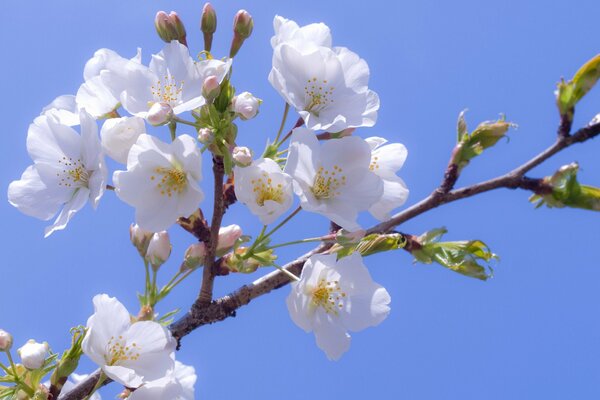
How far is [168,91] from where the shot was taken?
2.28m

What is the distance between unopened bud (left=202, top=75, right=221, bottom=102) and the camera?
2027 mm

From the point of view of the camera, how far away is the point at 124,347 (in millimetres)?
2225

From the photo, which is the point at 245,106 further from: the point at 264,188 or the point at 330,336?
the point at 330,336

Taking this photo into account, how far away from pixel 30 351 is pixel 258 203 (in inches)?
37.5

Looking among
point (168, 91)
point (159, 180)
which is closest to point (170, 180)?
point (159, 180)

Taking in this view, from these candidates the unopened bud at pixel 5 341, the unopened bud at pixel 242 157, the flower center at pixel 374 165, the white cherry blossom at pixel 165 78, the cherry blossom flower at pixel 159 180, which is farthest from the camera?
the flower center at pixel 374 165

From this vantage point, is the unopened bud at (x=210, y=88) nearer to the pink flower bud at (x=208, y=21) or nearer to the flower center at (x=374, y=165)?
the pink flower bud at (x=208, y=21)

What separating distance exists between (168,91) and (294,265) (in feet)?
2.44

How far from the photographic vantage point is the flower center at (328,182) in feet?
7.14

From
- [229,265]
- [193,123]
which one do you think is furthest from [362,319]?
[193,123]

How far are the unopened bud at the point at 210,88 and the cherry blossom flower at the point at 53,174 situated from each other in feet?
1.73

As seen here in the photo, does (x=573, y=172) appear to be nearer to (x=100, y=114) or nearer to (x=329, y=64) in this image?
(x=329, y=64)

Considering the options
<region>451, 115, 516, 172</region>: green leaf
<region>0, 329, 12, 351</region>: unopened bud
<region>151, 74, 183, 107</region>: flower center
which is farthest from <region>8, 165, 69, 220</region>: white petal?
<region>451, 115, 516, 172</region>: green leaf

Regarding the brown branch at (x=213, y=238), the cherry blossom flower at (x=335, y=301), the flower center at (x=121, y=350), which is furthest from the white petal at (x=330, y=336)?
the flower center at (x=121, y=350)
